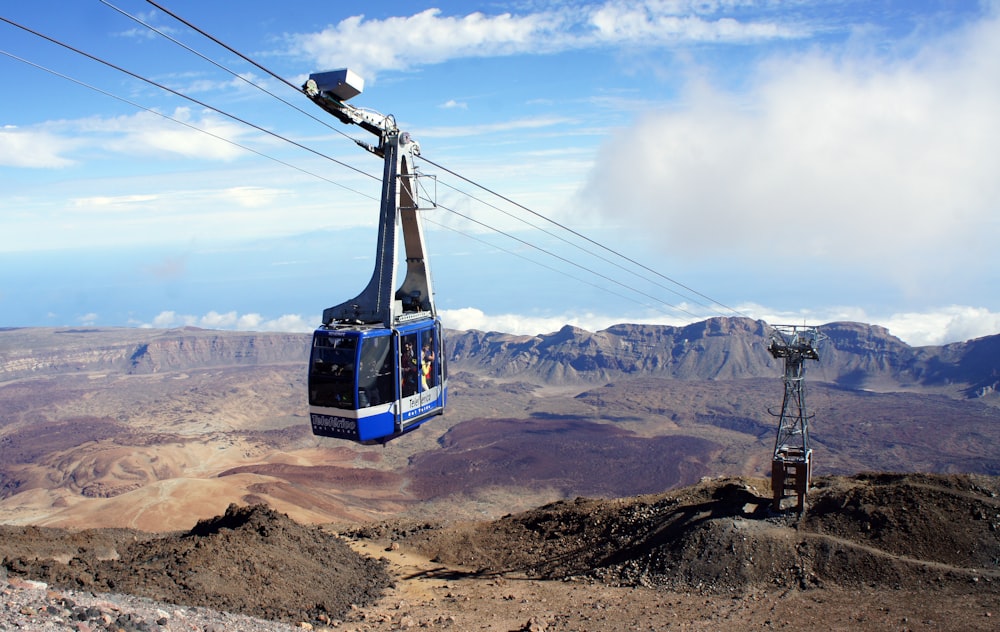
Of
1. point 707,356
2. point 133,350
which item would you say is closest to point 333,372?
point 707,356

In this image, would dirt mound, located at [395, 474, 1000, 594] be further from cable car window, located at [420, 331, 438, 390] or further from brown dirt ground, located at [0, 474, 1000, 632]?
cable car window, located at [420, 331, 438, 390]

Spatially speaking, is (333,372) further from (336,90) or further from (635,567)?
(635,567)

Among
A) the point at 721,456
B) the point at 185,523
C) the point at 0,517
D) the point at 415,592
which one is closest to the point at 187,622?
the point at 415,592

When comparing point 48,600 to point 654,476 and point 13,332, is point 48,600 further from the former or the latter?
point 13,332

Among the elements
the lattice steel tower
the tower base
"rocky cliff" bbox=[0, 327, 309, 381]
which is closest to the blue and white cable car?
the tower base

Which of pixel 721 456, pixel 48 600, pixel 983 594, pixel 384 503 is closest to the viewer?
pixel 48 600
